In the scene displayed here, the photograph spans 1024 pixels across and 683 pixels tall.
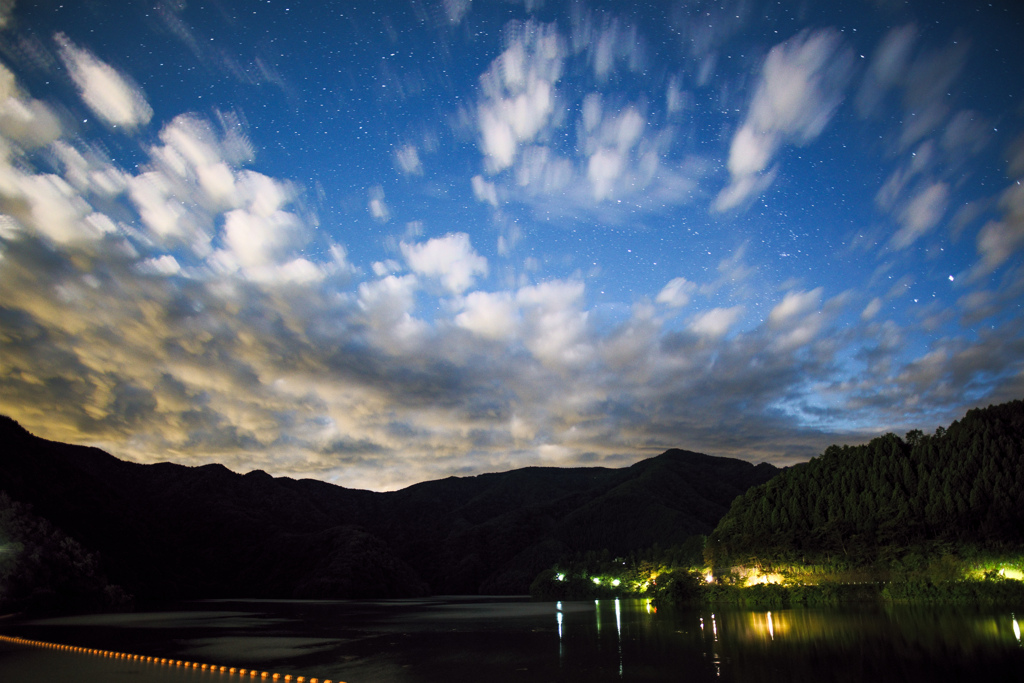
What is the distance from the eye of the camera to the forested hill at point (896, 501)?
211 feet

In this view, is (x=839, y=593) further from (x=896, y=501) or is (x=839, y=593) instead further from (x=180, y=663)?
(x=180, y=663)

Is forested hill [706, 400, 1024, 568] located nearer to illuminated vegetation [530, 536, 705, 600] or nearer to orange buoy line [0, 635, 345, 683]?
illuminated vegetation [530, 536, 705, 600]

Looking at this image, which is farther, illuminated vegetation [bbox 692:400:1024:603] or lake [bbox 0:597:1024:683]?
illuminated vegetation [bbox 692:400:1024:603]

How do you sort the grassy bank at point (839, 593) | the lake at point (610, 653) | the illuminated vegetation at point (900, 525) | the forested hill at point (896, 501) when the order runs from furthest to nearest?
the forested hill at point (896, 501) < the illuminated vegetation at point (900, 525) < the grassy bank at point (839, 593) < the lake at point (610, 653)

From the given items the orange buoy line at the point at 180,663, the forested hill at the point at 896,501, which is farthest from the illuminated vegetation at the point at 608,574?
the orange buoy line at the point at 180,663

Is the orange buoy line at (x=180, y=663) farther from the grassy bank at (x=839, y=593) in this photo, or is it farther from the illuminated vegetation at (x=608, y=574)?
the illuminated vegetation at (x=608, y=574)

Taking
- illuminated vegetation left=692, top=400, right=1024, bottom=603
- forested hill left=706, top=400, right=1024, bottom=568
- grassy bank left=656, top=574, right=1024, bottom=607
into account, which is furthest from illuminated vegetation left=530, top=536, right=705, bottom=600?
grassy bank left=656, top=574, right=1024, bottom=607

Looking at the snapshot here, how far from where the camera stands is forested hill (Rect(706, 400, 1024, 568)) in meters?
64.3

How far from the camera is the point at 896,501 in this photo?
73812mm

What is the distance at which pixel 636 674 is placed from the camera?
2252cm

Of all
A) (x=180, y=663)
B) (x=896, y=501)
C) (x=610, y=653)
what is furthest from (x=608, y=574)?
(x=180, y=663)

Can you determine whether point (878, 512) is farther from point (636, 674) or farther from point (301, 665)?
point (301, 665)

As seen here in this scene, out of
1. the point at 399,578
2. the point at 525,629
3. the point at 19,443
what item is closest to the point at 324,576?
the point at 399,578

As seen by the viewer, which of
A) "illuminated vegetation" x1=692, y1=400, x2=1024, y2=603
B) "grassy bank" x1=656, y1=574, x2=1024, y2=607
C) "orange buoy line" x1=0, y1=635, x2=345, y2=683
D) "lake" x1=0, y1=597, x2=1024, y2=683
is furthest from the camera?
"illuminated vegetation" x1=692, y1=400, x2=1024, y2=603
